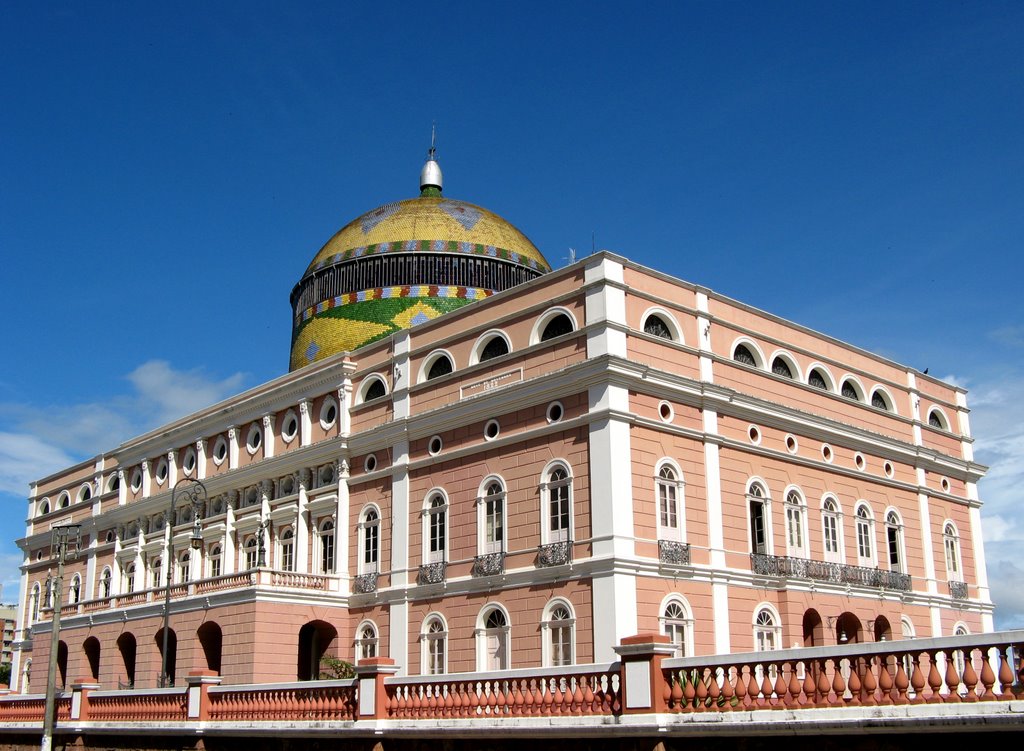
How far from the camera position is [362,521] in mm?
32094

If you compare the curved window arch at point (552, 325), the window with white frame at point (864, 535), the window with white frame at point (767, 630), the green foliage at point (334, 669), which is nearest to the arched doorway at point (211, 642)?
the green foliage at point (334, 669)

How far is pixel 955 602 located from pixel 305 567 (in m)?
19.4

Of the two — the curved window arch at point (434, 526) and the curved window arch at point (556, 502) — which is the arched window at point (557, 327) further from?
the curved window arch at point (434, 526)

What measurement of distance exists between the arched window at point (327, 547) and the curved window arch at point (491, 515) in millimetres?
6468

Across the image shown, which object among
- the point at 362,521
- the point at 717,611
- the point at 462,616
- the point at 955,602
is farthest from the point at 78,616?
the point at 955,602

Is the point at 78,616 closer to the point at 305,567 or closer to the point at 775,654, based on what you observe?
the point at 305,567

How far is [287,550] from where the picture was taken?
34812 millimetres

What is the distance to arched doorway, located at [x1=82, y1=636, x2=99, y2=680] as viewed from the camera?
126ft

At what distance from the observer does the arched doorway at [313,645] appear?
32.1 metres

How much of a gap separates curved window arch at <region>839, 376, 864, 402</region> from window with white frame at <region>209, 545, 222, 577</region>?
67.0 feet

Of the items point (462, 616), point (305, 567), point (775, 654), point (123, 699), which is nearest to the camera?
point (775, 654)

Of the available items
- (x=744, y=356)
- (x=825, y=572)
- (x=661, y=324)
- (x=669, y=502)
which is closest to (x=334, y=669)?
(x=669, y=502)

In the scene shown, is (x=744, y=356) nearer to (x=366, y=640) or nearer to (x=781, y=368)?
(x=781, y=368)

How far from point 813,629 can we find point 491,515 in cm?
897
